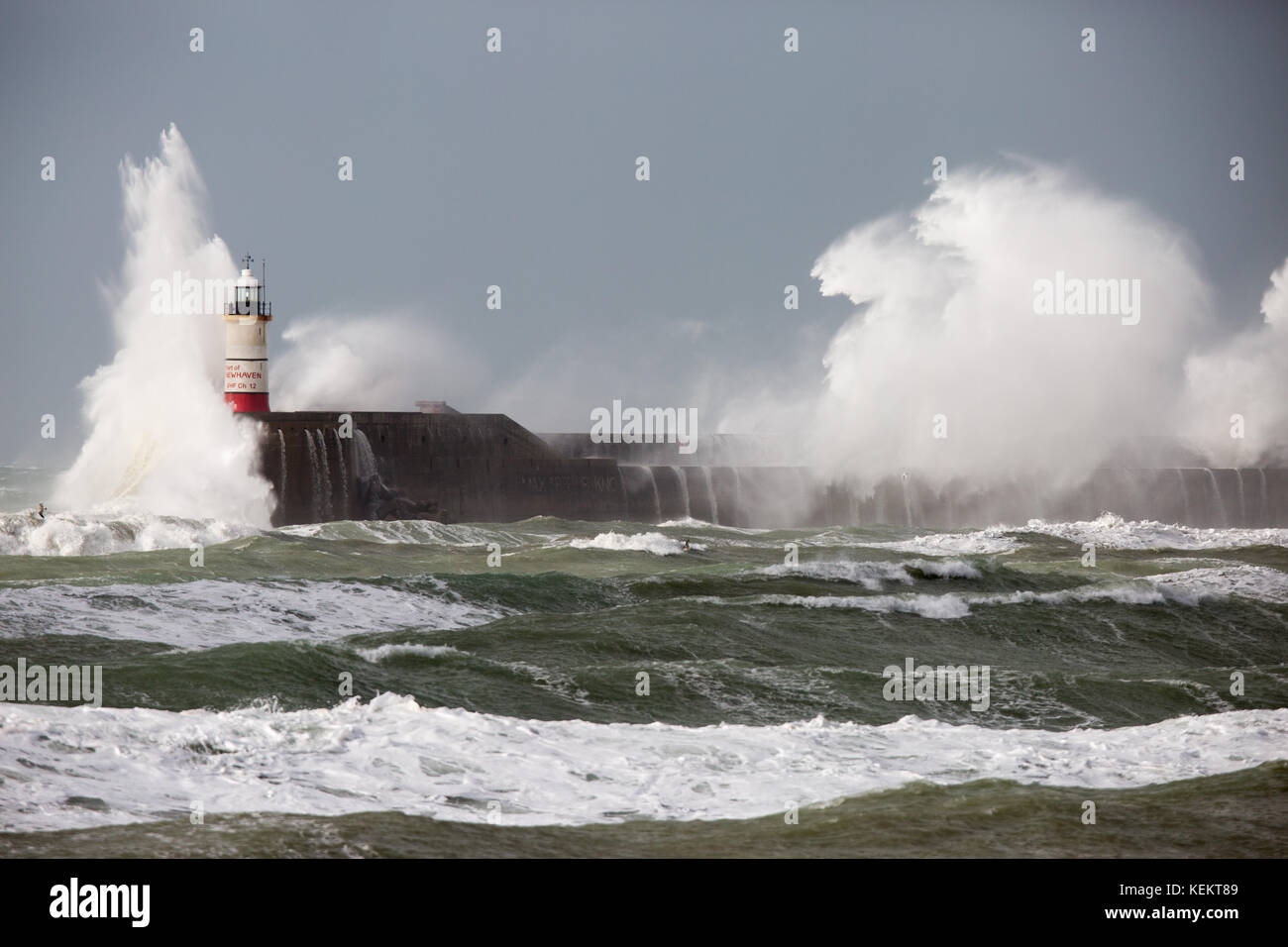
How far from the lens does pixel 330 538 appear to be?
26578 mm

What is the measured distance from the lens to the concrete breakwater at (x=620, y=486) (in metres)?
30.3

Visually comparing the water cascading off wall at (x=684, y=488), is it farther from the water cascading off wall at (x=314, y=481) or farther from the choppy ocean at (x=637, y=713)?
the choppy ocean at (x=637, y=713)

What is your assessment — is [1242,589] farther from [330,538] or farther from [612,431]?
[612,431]

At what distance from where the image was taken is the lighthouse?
105 ft

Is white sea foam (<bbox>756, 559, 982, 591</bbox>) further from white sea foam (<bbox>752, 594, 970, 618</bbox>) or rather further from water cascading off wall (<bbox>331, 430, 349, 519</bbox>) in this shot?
water cascading off wall (<bbox>331, 430, 349, 519</bbox>)

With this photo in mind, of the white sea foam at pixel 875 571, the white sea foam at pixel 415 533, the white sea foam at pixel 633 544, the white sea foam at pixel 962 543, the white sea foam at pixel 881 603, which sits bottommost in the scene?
the white sea foam at pixel 881 603

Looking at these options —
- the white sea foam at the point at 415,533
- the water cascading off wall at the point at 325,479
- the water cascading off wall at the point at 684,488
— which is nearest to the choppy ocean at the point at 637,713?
the white sea foam at the point at 415,533

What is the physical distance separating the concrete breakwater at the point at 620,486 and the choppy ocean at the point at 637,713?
8561mm

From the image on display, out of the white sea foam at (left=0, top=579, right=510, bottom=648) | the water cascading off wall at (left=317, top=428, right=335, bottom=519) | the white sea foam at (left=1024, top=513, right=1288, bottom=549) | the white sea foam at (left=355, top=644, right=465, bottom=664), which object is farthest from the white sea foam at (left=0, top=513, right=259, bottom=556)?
the white sea foam at (left=1024, top=513, right=1288, bottom=549)

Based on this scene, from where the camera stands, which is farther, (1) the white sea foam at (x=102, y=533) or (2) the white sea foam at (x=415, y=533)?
(2) the white sea foam at (x=415, y=533)

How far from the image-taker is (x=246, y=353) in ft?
106

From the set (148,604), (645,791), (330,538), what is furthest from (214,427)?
(645,791)
